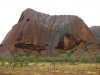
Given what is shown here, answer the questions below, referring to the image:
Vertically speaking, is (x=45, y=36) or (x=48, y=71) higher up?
(x=45, y=36)

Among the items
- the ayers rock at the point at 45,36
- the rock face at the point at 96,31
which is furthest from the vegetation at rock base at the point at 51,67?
the rock face at the point at 96,31

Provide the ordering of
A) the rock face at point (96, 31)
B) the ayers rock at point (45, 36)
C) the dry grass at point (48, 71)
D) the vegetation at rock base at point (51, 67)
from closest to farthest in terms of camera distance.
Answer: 1. the dry grass at point (48, 71)
2. the vegetation at rock base at point (51, 67)
3. the ayers rock at point (45, 36)
4. the rock face at point (96, 31)

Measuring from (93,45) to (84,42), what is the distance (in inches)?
171

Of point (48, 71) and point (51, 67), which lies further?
point (51, 67)

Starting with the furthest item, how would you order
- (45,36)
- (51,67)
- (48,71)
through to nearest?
(45,36)
(51,67)
(48,71)

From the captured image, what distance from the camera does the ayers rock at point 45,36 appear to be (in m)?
86.3

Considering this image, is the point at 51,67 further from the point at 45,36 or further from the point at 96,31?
the point at 96,31

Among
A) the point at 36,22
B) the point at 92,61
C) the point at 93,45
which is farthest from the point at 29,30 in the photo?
the point at 92,61

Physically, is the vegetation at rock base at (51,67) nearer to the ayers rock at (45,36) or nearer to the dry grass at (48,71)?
the dry grass at (48,71)

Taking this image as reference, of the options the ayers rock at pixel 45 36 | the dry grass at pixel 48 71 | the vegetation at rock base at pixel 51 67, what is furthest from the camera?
the ayers rock at pixel 45 36

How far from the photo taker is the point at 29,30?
8962 cm

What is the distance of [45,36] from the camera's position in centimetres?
9188

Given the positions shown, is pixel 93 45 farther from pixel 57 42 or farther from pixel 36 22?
pixel 36 22

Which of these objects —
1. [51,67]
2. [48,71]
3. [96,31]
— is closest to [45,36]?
[96,31]
